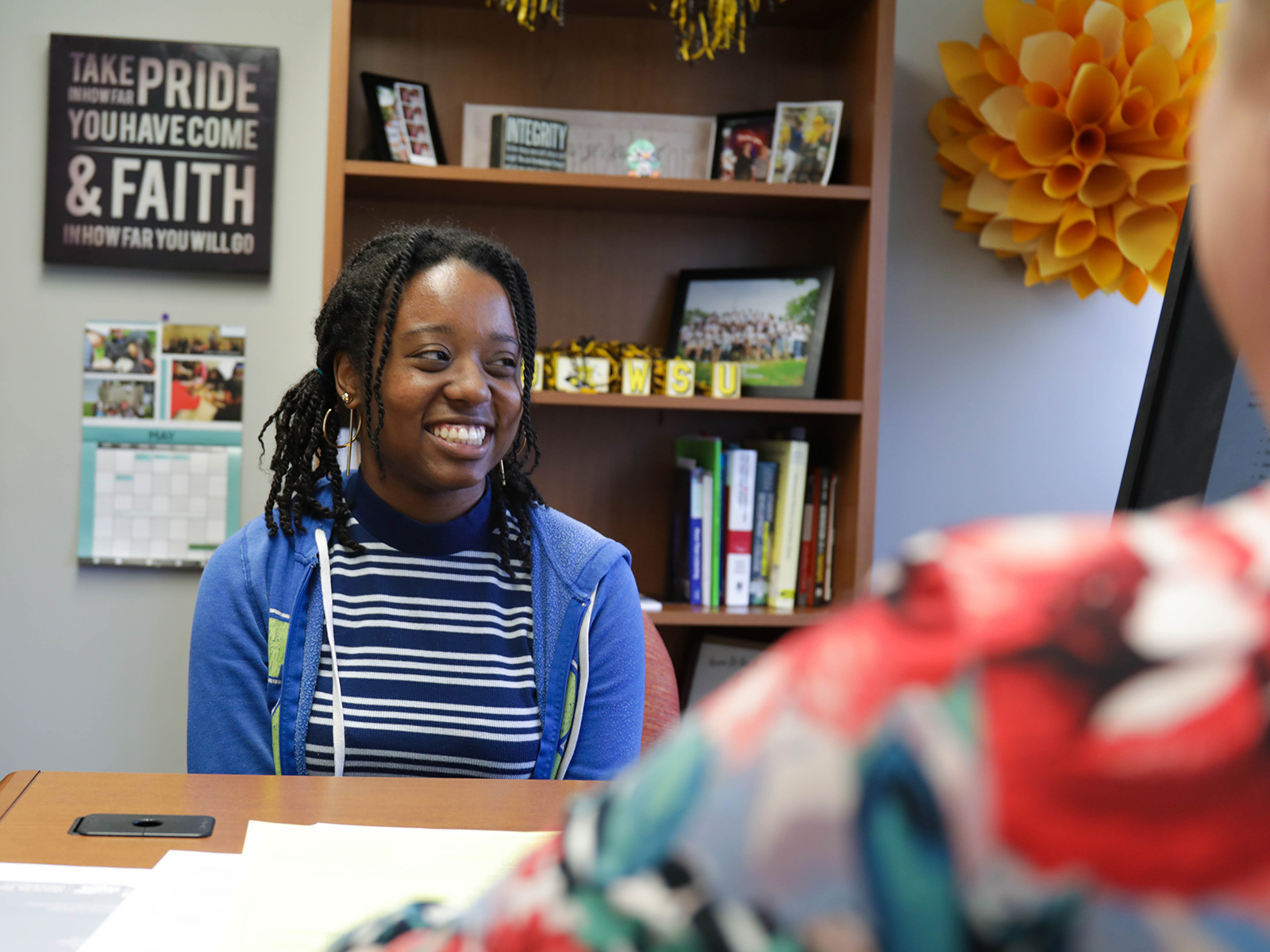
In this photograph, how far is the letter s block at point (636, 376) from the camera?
6.89ft

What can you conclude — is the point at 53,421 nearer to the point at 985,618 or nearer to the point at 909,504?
the point at 909,504

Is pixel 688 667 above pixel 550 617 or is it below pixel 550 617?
below

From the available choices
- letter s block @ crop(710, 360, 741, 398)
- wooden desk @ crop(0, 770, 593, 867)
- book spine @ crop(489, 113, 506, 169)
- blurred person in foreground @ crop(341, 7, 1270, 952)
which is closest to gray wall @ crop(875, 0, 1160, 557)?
letter s block @ crop(710, 360, 741, 398)

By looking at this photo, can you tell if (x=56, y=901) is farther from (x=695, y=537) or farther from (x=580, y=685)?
(x=695, y=537)

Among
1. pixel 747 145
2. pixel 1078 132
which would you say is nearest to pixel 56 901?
pixel 747 145

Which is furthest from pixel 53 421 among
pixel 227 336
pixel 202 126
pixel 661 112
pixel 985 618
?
pixel 985 618

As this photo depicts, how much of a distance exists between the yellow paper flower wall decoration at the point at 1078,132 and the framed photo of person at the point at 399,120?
3.61 feet

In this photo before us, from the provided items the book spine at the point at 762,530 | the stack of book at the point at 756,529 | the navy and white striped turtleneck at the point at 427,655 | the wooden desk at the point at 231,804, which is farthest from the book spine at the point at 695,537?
the wooden desk at the point at 231,804

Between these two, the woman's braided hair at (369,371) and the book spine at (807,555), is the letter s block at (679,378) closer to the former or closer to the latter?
the book spine at (807,555)

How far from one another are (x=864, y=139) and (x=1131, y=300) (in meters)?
0.66

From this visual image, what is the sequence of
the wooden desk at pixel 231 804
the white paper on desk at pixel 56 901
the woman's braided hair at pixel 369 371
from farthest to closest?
the woman's braided hair at pixel 369 371, the wooden desk at pixel 231 804, the white paper on desk at pixel 56 901

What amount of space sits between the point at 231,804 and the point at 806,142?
176 centimetres

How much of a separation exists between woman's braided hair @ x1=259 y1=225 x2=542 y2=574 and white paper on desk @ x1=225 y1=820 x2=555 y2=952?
55 cm

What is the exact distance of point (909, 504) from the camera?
2.43 meters
